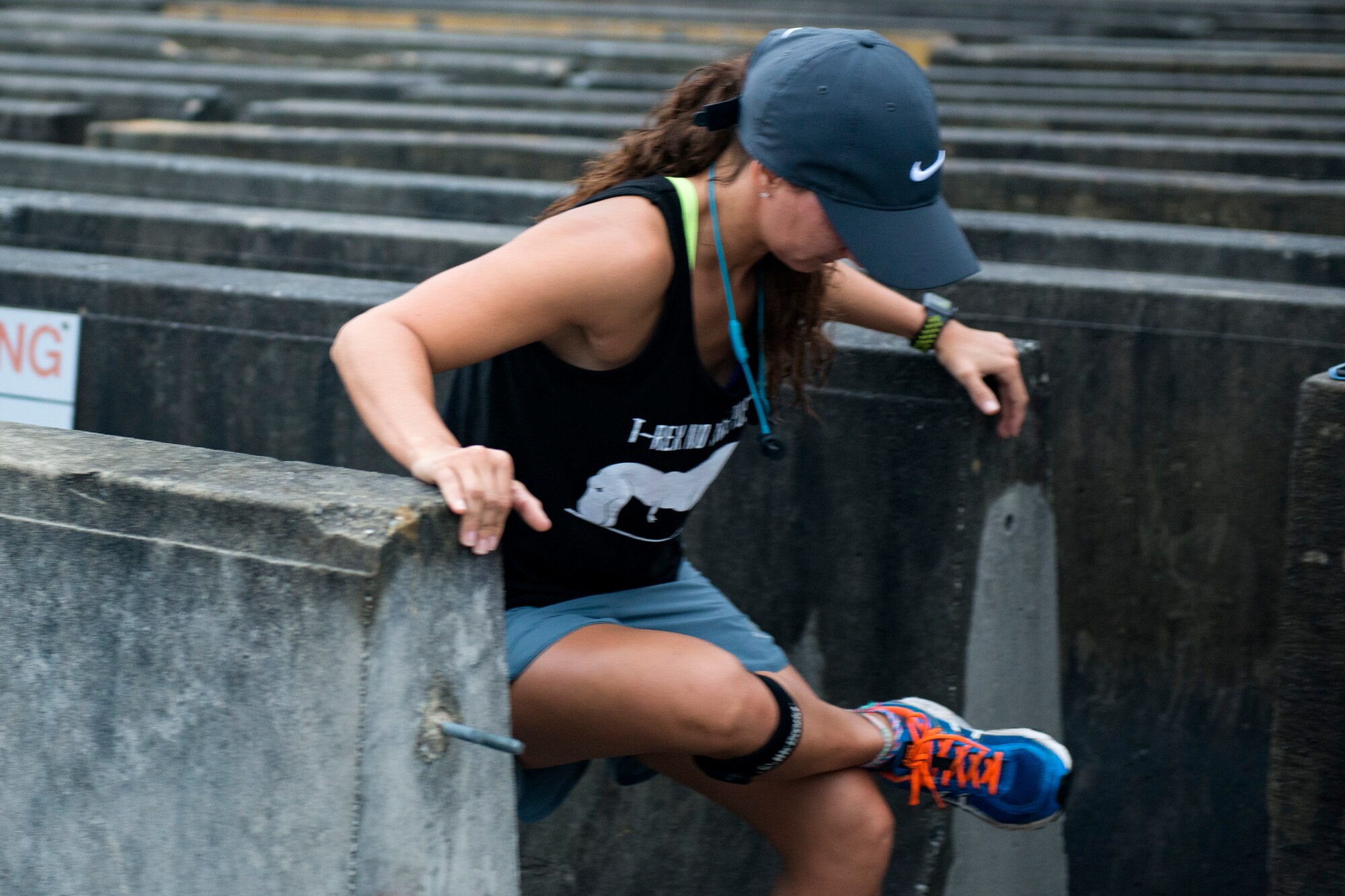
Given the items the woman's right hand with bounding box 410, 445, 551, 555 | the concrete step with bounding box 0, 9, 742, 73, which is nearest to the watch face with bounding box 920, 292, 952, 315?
the woman's right hand with bounding box 410, 445, 551, 555

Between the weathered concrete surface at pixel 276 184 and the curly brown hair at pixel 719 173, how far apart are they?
246 centimetres

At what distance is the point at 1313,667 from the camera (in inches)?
96.3

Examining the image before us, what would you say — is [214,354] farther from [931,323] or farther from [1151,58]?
[1151,58]

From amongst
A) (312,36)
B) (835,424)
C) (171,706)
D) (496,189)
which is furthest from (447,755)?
(312,36)

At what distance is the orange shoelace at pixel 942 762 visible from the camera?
245cm

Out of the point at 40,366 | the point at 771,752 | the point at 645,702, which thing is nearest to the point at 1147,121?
the point at 40,366

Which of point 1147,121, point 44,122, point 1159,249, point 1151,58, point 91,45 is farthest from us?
point 91,45

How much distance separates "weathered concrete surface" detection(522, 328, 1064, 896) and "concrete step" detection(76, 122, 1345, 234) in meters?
2.21

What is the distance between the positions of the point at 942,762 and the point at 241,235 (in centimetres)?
301

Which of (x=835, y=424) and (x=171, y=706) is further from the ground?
(x=835, y=424)

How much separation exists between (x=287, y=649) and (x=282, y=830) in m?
0.26

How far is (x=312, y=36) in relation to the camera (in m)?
9.68

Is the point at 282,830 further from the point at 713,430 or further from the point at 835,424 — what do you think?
the point at 835,424

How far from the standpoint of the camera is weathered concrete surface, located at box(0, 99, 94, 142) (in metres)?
6.71
